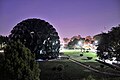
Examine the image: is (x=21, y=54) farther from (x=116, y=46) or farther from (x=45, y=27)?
(x=45, y=27)

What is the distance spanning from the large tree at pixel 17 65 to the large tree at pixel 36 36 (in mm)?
13047

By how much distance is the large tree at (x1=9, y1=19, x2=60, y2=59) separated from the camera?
1112 inches

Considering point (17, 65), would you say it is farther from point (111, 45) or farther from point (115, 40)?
point (111, 45)

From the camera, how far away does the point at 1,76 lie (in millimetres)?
14141

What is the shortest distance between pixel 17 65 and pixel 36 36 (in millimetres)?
14898

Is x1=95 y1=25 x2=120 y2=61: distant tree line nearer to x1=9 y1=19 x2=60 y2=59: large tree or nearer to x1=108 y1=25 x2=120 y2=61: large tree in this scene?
x1=108 y1=25 x2=120 y2=61: large tree

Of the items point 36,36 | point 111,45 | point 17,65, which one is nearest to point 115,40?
point 111,45

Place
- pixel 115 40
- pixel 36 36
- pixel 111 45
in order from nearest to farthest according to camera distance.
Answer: pixel 115 40, pixel 111 45, pixel 36 36

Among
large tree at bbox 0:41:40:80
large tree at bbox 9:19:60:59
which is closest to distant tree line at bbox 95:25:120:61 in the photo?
large tree at bbox 9:19:60:59

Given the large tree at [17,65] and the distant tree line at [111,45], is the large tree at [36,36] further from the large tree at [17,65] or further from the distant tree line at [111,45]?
the large tree at [17,65]

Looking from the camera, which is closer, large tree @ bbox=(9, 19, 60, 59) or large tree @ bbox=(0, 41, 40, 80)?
large tree @ bbox=(0, 41, 40, 80)

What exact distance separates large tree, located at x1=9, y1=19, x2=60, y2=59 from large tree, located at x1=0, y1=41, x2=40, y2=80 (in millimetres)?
13047

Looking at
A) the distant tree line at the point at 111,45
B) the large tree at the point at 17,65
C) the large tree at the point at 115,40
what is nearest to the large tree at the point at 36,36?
the distant tree line at the point at 111,45

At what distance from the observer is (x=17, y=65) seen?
14094 millimetres
